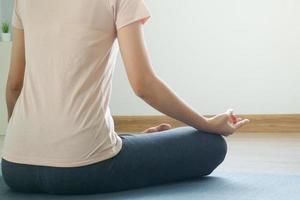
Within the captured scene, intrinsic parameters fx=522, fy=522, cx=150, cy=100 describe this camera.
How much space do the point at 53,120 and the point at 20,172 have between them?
0.19m

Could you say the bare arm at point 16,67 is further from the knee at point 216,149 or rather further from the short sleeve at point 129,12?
the knee at point 216,149

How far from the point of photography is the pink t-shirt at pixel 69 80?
1.31m

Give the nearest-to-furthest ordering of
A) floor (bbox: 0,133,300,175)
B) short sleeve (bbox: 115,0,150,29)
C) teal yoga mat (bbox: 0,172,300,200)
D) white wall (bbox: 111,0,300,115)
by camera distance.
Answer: short sleeve (bbox: 115,0,150,29) < teal yoga mat (bbox: 0,172,300,200) < floor (bbox: 0,133,300,175) < white wall (bbox: 111,0,300,115)

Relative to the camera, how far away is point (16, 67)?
5.08ft

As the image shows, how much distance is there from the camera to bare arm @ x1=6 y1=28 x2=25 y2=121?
1.51 m

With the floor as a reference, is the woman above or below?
above

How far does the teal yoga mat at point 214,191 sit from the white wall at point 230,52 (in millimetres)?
1766

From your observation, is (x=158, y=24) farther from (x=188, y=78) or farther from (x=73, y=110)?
(x=73, y=110)

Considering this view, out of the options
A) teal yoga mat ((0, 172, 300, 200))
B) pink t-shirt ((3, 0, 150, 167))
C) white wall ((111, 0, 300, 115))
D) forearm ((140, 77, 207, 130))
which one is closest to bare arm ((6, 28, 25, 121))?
pink t-shirt ((3, 0, 150, 167))

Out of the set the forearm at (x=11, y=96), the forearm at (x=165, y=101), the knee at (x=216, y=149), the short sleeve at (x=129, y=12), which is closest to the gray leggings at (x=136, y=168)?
the knee at (x=216, y=149)

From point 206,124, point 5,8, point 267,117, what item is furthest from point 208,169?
point 5,8

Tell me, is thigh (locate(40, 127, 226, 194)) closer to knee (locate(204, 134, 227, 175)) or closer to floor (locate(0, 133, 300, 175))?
knee (locate(204, 134, 227, 175))

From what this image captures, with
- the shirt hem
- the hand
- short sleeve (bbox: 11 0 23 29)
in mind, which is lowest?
the shirt hem

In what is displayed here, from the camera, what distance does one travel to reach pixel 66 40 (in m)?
1.33
